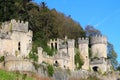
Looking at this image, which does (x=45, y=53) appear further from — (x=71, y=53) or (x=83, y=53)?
(x=83, y=53)

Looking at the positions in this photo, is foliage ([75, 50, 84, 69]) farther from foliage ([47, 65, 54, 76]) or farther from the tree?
the tree

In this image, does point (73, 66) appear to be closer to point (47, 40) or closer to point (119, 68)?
point (47, 40)

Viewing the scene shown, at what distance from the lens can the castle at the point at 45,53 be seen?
63844 mm

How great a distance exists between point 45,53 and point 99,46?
1343cm

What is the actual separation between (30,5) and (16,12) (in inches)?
305

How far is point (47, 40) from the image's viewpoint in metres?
76.2

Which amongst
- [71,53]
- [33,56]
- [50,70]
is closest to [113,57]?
[71,53]

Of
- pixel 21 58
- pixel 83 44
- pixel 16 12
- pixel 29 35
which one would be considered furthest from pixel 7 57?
pixel 83 44

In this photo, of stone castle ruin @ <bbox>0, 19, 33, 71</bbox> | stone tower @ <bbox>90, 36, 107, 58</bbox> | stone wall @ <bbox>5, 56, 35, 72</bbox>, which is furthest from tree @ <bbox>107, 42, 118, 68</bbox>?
stone wall @ <bbox>5, 56, 35, 72</bbox>

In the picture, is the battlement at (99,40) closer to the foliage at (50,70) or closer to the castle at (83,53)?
the castle at (83,53)

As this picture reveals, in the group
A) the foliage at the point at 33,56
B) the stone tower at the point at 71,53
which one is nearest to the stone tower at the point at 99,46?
the stone tower at the point at 71,53

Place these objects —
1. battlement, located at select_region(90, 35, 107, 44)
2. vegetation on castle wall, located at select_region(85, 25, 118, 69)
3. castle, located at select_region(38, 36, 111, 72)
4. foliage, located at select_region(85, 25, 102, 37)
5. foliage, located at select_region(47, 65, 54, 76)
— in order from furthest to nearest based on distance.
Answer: foliage, located at select_region(85, 25, 102, 37)
vegetation on castle wall, located at select_region(85, 25, 118, 69)
battlement, located at select_region(90, 35, 107, 44)
castle, located at select_region(38, 36, 111, 72)
foliage, located at select_region(47, 65, 54, 76)

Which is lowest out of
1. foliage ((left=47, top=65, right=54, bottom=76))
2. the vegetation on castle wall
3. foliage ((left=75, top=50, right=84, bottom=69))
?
foliage ((left=47, top=65, right=54, bottom=76))

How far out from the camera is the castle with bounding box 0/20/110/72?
209 ft
